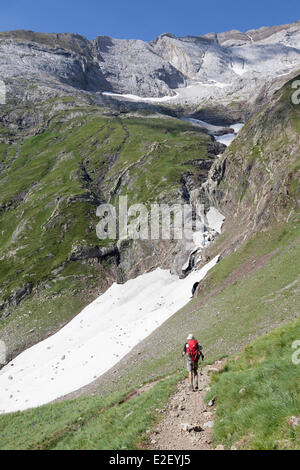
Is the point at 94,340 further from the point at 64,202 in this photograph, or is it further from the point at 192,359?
the point at 64,202

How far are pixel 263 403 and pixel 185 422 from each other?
471cm

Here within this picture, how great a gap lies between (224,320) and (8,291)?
7327 cm

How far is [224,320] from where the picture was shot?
33.7 metres

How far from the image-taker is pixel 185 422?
1329cm

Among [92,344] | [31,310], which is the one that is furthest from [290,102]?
[31,310]

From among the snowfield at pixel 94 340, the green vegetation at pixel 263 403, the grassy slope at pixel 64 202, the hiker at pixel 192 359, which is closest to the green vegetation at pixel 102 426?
the hiker at pixel 192 359

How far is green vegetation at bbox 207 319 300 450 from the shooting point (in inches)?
345

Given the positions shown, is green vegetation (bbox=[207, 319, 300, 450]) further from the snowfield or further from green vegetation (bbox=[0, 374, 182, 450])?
the snowfield

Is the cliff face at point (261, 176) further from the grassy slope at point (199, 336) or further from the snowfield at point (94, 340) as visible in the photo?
the snowfield at point (94, 340)

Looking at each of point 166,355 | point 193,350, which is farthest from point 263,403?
point 166,355

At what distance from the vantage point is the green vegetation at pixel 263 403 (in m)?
8.77

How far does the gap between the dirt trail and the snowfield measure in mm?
23411

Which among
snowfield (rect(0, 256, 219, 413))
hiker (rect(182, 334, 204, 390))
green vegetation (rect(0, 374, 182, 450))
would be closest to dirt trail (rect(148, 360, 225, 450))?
green vegetation (rect(0, 374, 182, 450))

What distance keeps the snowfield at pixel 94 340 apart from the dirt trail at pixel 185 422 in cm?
2341
